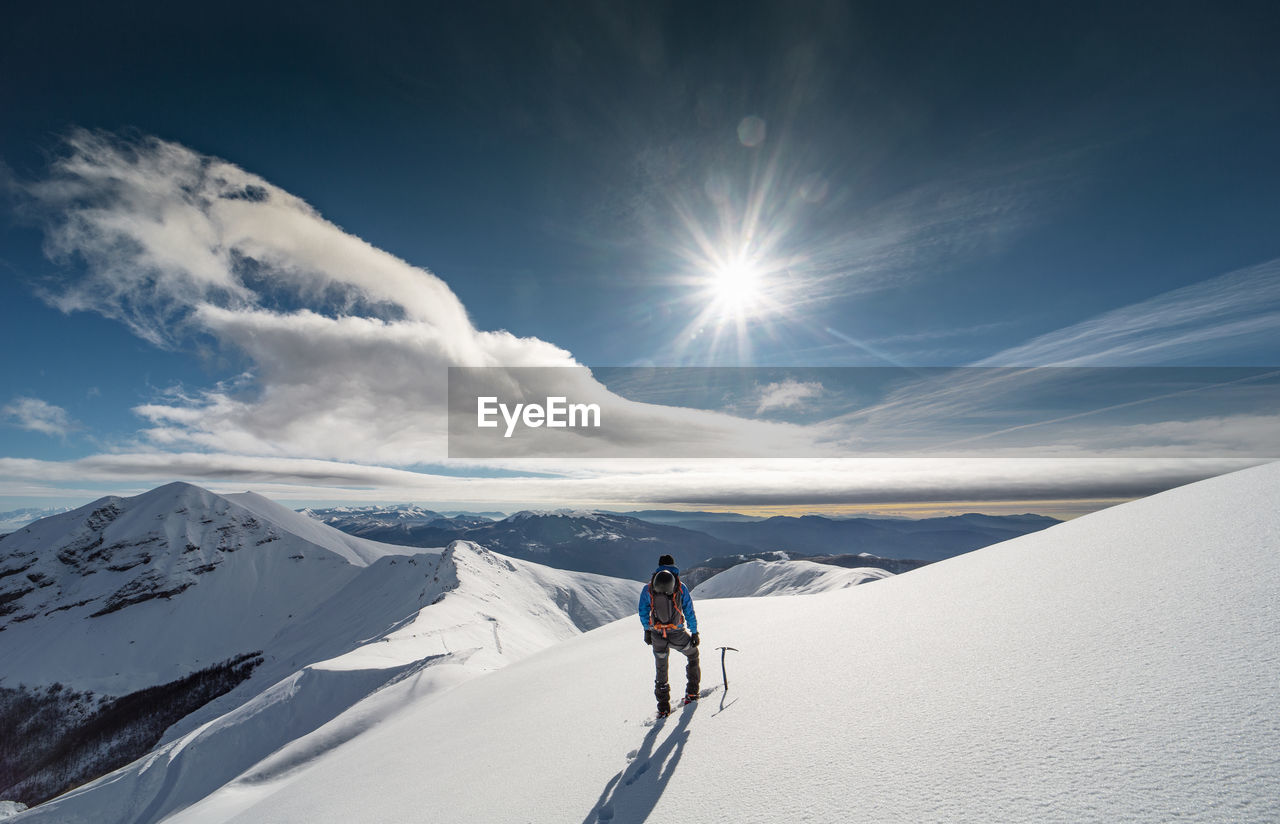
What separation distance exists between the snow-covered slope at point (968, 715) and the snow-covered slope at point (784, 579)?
339 feet

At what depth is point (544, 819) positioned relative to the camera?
4.96m

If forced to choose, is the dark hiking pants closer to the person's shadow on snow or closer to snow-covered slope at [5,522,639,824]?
the person's shadow on snow

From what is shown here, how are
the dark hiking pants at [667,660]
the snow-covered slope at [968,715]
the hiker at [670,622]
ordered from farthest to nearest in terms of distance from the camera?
the hiker at [670,622] → the dark hiking pants at [667,660] → the snow-covered slope at [968,715]

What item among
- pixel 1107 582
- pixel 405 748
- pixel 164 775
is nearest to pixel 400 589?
pixel 164 775

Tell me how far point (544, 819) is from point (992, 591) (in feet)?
22.0

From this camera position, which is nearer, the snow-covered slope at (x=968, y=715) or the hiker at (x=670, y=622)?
the snow-covered slope at (x=968, y=715)

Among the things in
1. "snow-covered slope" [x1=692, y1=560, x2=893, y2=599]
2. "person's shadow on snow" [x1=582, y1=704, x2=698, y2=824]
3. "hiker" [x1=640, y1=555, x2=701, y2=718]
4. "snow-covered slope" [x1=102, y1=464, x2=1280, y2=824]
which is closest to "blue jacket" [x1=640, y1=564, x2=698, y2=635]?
"hiker" [x1=640, y1=555, x2=701, y2=718]

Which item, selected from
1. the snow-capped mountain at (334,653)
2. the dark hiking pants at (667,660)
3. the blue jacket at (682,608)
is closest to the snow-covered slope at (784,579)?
the snow-capped mountain at (334,653)

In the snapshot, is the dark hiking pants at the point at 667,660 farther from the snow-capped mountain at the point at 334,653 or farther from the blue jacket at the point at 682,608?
the snow-capped mountain at the point at 334,653

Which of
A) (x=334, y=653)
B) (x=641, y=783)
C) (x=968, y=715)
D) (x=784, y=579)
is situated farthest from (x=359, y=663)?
(x=784, y=579)

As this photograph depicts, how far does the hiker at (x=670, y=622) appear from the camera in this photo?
7469 mm

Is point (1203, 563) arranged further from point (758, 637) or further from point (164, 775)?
point (164, 775)

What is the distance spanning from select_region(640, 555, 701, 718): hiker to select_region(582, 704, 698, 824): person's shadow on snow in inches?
47.6

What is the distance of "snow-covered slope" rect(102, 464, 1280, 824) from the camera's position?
2.82m
